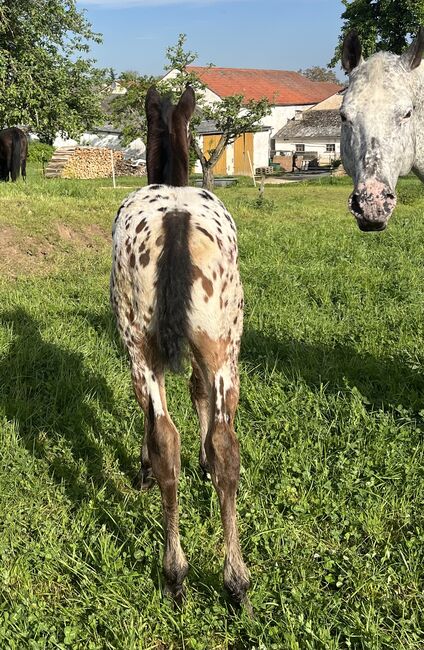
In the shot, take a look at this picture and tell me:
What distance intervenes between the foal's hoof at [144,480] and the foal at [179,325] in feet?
2.74

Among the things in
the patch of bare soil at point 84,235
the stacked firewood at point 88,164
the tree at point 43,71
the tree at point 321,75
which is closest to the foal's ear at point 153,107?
the patch of bare soil at point 84,235

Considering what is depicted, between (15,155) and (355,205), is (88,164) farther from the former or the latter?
(355,205)

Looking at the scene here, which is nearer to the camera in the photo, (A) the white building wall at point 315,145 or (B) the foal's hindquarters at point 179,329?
(B) the foal's hindquarters at point 179,329

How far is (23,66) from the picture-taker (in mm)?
14031

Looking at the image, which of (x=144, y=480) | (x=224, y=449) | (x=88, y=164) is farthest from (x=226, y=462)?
(x=88, y=164)

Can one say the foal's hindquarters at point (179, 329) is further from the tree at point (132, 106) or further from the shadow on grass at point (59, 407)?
the tree at point (132, 106)

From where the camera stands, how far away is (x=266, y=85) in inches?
2277

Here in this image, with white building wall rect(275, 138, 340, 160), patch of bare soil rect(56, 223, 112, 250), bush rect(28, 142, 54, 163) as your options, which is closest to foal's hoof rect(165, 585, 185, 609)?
patch of bare soil rect(56, 223, 112, 250)

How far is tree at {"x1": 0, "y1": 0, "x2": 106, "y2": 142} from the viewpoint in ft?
45.6

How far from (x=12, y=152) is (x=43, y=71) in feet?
7.90

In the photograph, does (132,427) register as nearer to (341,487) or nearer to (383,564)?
(341,487)

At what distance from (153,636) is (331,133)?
2015 inches

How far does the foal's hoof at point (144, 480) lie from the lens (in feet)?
11.0

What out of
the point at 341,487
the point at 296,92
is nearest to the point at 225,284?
the point at 341,487
